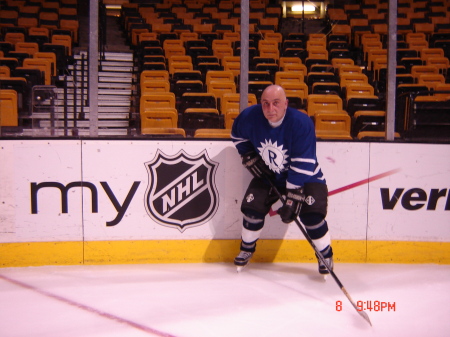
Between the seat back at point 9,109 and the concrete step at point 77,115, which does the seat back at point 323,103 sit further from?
the seat back at point 9,109

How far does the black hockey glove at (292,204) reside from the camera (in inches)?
118

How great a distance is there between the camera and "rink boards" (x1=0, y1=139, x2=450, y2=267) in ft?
11.1

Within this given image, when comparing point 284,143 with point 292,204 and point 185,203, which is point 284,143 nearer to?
point 292,204

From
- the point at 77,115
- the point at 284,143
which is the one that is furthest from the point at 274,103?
the point at 77,115

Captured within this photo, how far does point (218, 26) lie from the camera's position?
11570 millimetres

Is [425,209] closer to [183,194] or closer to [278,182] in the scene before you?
[278,182]

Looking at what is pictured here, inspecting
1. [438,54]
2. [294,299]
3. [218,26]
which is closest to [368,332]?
[294,299]

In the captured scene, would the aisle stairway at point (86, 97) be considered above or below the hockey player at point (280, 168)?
above

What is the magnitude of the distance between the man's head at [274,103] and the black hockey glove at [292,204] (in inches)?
19.5

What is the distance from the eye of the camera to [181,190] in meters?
3.52

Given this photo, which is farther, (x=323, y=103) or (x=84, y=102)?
(x=323, y=103)

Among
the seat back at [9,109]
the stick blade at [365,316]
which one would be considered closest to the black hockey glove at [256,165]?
the stick blade at [365,316]

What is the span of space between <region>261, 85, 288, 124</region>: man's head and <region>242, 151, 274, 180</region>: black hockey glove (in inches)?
13.7
